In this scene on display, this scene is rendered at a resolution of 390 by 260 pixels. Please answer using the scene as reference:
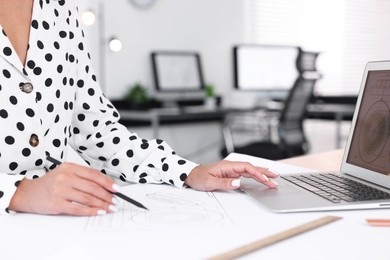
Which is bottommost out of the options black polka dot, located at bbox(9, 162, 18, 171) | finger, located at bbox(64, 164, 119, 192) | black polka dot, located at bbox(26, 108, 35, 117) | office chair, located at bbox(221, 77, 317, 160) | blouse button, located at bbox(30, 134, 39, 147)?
office chair, located at bbox(221, 77, 317, 160)

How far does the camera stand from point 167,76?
167 inches

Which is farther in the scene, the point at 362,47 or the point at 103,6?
the point at 362,47

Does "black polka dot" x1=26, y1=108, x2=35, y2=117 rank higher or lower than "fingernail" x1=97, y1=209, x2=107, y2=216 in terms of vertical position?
higher

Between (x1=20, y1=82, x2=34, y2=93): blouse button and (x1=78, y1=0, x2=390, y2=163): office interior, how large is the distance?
256cm

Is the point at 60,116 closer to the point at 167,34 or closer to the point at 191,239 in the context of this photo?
the point at 191,239

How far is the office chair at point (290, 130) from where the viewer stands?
3.21 m

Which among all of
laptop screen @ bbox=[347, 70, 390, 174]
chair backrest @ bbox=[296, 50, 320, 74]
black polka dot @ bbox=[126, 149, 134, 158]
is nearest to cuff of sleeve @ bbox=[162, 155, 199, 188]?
black polka dot @ bbox=[126, 149, 134, 158]

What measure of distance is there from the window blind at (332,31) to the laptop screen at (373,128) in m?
3.90

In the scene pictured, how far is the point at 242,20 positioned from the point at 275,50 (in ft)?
1.69

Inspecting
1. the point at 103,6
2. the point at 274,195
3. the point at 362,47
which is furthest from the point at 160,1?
the point at 274,195

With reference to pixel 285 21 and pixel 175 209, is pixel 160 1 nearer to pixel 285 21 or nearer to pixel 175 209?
pixel 285 21

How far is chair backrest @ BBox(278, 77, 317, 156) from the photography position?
10.8 ft

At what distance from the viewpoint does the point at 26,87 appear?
0.95 m

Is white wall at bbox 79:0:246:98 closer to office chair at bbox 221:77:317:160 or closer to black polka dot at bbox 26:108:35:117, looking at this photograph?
office chair at bbox 221:77:317:160
